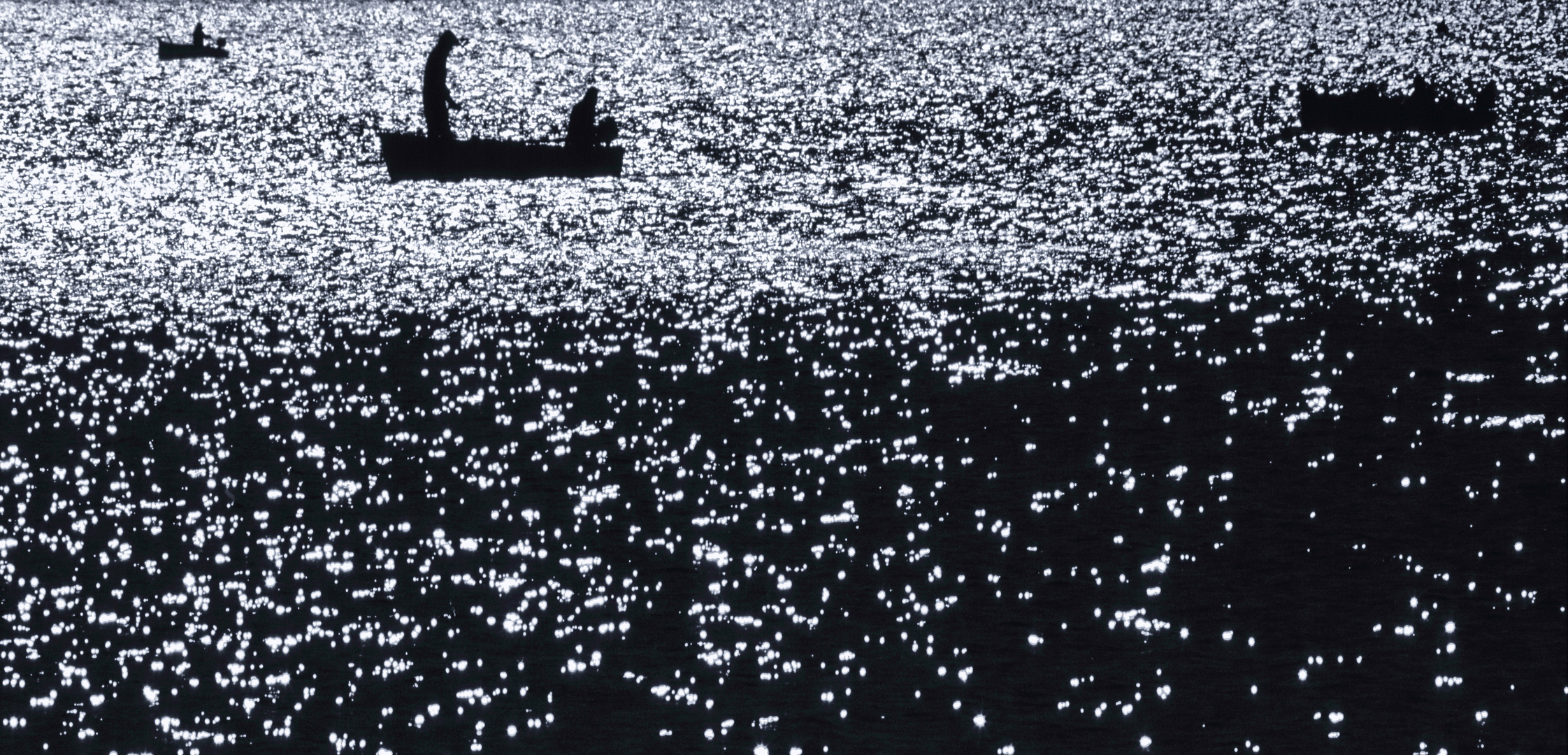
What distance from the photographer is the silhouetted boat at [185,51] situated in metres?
154

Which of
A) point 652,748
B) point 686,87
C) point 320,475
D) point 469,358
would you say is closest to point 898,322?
point 469,358

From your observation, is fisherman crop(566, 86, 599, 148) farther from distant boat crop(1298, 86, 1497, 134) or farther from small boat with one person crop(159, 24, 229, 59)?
small boat with one person crop(159, 24, 229, 59)

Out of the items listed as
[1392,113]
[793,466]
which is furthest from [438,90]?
[1392,113]

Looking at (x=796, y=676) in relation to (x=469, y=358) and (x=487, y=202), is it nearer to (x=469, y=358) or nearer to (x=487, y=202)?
(x=469, y=358)

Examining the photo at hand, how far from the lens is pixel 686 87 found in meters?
117

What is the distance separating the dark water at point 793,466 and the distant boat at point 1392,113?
34.7ft

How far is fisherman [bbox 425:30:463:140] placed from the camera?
164 ft

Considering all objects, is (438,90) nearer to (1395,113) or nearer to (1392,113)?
(1392,113)

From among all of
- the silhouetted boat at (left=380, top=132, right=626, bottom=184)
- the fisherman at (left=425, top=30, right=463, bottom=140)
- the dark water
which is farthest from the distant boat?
the fisherman at (left=425, top=30, right=463, bottom=140)

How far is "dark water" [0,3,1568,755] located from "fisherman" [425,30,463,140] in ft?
6.13

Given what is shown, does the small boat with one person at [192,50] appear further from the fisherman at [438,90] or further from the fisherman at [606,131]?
the fisherman at [606,131]

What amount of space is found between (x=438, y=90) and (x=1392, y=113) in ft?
106

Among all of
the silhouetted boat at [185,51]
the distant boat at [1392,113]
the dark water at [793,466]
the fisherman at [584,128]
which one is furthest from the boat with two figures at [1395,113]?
the silhouetted boat at [185,51]

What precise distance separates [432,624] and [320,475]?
6347 millimetres
